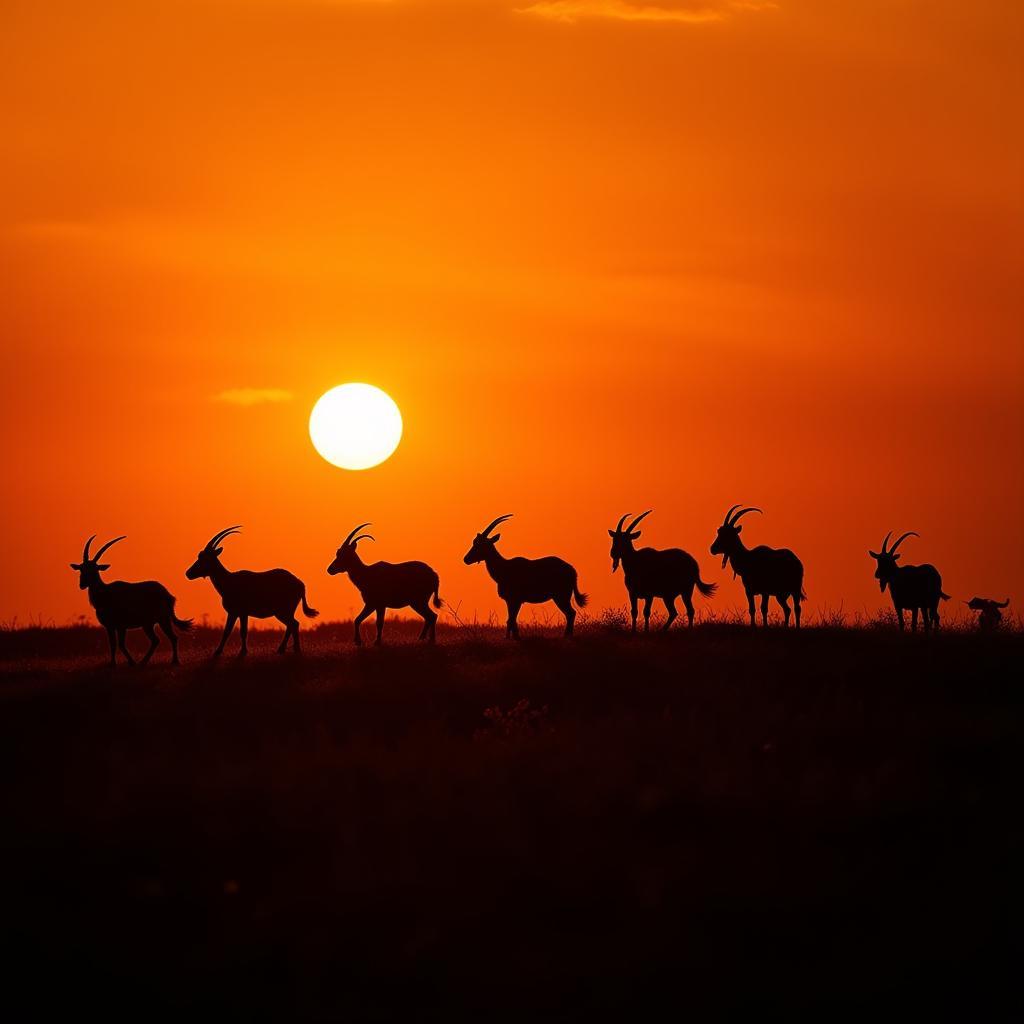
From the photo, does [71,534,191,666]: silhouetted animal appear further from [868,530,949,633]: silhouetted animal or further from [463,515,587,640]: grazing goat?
[868,530,949,633]: silhouetted animal

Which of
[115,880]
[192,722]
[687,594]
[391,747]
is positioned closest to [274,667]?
[192,722]

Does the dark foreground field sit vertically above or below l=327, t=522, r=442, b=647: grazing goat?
below

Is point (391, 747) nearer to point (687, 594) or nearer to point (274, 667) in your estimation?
point (274, 667)

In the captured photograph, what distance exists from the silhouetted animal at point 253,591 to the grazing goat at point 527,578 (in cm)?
351

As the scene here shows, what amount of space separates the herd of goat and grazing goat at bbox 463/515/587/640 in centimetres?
2

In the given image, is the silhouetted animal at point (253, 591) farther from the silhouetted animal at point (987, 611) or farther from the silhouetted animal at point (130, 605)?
the silhouetted animal at point (987, 611)

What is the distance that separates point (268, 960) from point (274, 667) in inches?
511

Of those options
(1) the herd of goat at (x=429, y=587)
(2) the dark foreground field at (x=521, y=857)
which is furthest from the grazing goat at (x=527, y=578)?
(2) the dark foreground field at (x=521, y=857)

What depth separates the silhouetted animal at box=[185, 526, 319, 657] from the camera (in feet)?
93.4

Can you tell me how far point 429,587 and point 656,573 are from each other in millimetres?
4413

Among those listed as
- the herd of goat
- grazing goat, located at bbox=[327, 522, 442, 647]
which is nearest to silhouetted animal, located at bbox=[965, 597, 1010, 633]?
the herd of goat

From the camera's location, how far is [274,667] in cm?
2483

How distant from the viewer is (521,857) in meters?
13.7

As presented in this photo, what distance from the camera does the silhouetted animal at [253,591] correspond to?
2845 centimetres
